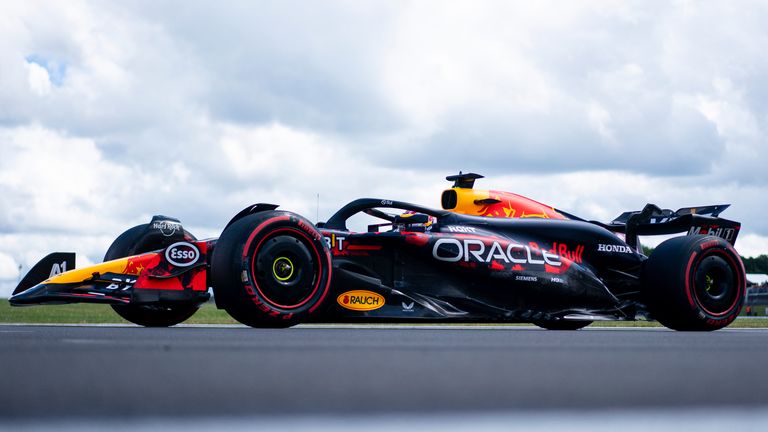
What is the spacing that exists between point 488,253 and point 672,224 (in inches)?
125

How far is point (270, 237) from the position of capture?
774 cm

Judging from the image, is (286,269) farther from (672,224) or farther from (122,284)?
(672,224)

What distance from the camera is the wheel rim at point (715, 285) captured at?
9805mm

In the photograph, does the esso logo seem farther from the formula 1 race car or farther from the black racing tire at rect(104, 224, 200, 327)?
the black racing tire at rect(104, 224, 200, 327)

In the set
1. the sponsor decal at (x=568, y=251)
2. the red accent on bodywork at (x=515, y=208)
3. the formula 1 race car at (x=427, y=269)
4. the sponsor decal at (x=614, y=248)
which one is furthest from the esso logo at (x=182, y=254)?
the sponsor decal at (x=614, y=248)

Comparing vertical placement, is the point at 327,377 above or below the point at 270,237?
below

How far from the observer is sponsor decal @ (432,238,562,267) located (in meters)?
8.88

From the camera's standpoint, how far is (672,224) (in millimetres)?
11125

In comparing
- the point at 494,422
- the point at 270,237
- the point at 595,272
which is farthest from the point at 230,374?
the point at 595,272

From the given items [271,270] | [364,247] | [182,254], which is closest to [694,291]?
[364,247]

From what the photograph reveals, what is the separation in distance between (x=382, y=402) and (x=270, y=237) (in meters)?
5.24

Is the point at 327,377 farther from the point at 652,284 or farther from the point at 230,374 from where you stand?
the point at 652,284

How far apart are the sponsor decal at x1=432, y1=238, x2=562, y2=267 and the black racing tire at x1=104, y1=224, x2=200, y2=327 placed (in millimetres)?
2633

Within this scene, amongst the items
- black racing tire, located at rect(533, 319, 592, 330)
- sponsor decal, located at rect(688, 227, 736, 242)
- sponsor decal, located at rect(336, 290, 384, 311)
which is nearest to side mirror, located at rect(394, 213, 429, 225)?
sponsor decal, located at rect(336, 290, 384, 311)
